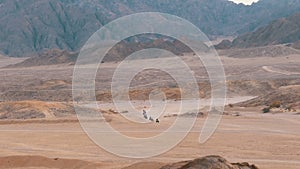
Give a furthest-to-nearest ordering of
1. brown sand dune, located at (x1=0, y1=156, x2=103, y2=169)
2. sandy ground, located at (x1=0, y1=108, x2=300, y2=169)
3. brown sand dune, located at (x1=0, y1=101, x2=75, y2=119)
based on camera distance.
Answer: brown sand dune, located at (x1=0, y1=101, x2=75, y2=119) < sandy ground, located at (x1=0, y1=108, x2=300, y2=169) < brown sand dune, located at (x1=0, y1=156, x2=103, y2=169)

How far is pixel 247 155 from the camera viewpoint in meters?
25.8

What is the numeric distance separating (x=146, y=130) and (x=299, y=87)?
33.0 metres

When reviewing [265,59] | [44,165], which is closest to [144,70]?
[265,59]

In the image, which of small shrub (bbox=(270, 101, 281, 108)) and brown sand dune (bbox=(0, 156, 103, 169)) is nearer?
brown sand dune (bbox=(0, 156, 103, 169))

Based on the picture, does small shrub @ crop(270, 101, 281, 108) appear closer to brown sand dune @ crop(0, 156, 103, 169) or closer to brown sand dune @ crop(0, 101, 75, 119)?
brown sand dune @ crop(0, 101, 75, 119)

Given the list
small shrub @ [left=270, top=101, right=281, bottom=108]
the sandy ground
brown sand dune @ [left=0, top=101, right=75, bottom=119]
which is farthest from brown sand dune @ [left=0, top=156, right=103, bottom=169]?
small shrub @ [left=270, top=101, right=281, bottom=108]

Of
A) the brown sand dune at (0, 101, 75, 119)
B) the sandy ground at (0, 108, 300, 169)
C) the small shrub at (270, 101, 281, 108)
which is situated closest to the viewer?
the sandy ground at (0, 108, 300, 169)

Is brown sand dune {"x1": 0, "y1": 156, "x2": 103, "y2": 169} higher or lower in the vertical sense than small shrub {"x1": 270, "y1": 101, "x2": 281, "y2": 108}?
higher

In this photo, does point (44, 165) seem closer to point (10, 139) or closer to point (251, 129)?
point (10, 139)

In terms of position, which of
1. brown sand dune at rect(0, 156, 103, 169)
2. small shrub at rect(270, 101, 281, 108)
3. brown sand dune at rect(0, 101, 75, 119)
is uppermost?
brown sand dune at rect(0, 156, 103, 169)

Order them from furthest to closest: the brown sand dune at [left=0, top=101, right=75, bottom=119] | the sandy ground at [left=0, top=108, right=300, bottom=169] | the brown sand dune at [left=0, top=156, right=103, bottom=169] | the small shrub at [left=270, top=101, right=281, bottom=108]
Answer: the small shrub at [left=270, top=101, right=281, bottom=108] → the brown sand dune at [left=0, top=101, right=75, bottom=119] → the sandy ground at [left=0, top=108, right=300, bottom=169] → the brown sand dune at [left=0, top=156, right=103, bottom=169]

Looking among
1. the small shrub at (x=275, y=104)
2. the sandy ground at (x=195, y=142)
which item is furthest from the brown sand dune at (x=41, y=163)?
the small shrub at (x=275, y=104)

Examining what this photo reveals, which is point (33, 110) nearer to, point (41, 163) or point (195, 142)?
point (195, 142)

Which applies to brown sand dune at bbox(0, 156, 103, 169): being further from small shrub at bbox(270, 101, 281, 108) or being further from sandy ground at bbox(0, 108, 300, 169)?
small shrub at bbox(270, 101, 281, 108)
